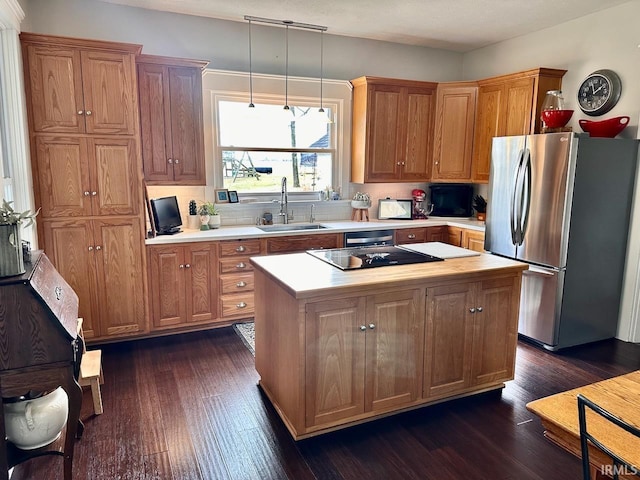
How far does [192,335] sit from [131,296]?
2.06 feet

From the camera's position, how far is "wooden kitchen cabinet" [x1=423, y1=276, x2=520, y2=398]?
2.57m

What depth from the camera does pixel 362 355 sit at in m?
2.37

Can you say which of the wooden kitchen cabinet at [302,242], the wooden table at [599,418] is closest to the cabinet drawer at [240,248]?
the wooden kitchen cabinet at [302,242]

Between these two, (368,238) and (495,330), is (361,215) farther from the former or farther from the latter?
(495,330)

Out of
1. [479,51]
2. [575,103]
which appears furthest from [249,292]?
[479,51]

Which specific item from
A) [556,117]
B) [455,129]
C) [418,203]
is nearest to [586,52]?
[556,117]

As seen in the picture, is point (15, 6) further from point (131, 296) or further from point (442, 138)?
point (442, 138)

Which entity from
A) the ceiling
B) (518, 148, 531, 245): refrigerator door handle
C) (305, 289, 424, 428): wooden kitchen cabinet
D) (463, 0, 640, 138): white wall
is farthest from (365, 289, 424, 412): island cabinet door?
(463, 0, 640, 138): white wall

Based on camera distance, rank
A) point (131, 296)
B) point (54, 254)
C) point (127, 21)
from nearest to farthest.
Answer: point (54, 254)
point (131, 296)
point (127, 21)

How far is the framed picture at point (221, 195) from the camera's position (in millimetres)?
4352

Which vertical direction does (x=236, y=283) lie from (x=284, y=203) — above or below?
below

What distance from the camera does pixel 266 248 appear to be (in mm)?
4027

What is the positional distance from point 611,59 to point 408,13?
5.91 ft

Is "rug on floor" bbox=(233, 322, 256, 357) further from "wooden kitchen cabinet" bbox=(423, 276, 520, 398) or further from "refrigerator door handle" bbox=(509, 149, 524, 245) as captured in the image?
"refrigerator door handle" bbox=(509, 149, 524, 245)
